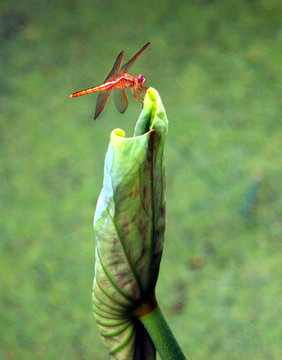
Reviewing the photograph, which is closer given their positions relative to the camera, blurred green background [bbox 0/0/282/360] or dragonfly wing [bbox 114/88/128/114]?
dragonfly wing [bbox 114/88/128/114]

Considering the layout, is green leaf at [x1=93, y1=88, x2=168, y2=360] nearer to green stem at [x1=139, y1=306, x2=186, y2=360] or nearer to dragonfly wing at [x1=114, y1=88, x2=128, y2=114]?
green stem at [x1=139, y1=306, x2=186, y2=360]

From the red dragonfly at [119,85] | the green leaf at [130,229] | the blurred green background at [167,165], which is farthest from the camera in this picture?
the blurred green background at [167,165]

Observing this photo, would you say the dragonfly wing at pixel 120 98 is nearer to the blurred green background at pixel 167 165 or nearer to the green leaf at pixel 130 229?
the green leaf at pixel 130 229

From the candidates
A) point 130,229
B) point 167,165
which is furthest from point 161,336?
point 167,165

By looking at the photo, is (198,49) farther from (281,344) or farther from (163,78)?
(281,344)

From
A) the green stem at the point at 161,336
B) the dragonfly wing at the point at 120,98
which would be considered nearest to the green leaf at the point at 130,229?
the green stem at the point at 161,336

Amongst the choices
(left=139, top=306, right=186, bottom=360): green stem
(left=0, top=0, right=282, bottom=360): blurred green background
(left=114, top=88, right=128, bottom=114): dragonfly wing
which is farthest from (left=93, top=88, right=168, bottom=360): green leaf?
(left=0, top=0, right=282, bottom=360): blurred green background

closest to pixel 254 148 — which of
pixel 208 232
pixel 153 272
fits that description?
pixel 208 232

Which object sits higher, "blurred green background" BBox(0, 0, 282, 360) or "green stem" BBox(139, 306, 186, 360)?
"blurred green background" BBox(0, 0, 282, 360)
